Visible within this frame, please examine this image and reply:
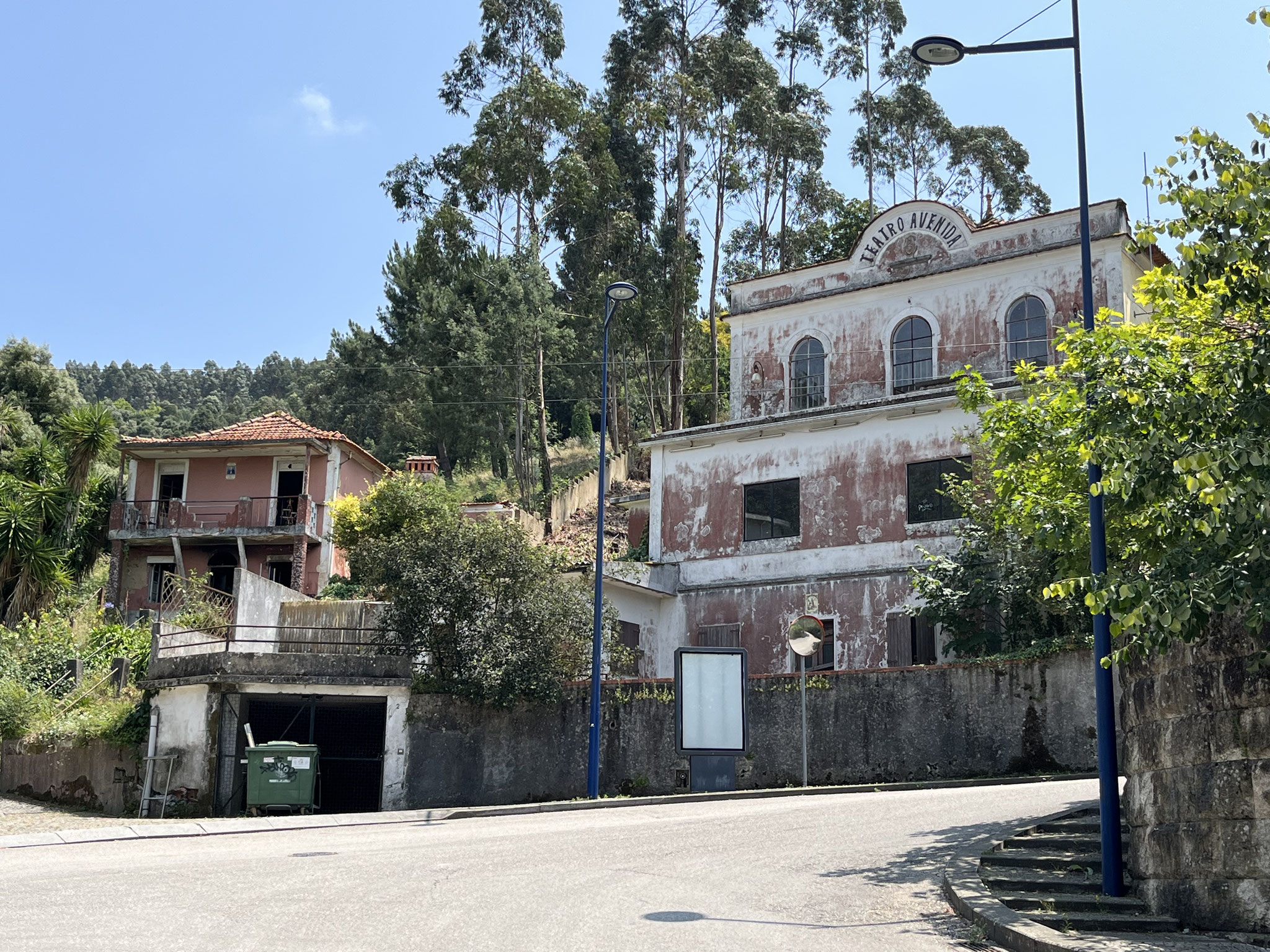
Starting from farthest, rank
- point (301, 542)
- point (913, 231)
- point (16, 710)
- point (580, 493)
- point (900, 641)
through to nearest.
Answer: point (580, 493) < point (301, 542) < point (913, 231) < point (900, 641) < point (16, 710)

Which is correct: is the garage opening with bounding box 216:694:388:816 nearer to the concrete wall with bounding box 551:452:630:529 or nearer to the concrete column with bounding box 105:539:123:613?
the concrete column with bounding box 105:539:123:613

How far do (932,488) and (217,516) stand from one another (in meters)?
23.2

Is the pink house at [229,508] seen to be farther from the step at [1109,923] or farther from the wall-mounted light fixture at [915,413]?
the step at [1109,923]

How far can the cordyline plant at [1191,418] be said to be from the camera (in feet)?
30.7

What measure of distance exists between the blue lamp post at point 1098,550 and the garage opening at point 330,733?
1489 centimetres

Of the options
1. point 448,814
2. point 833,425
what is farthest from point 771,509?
point 448,814

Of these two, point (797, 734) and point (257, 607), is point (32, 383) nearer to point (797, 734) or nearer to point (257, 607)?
point (257, 607)

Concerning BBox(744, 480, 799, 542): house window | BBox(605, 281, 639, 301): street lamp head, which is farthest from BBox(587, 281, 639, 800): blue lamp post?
BBox(744, 480, 799, 542): house window

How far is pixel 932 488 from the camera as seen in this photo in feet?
93.7

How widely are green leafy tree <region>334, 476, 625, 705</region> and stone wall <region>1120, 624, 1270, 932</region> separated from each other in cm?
1376

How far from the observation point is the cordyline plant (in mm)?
9344

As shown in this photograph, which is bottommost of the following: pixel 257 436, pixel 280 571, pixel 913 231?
pixel 280 571

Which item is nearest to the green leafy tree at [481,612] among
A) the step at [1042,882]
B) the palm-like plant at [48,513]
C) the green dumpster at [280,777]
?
the green dumpster at [280,777]

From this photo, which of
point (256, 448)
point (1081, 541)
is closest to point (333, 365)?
point (256, 448)
